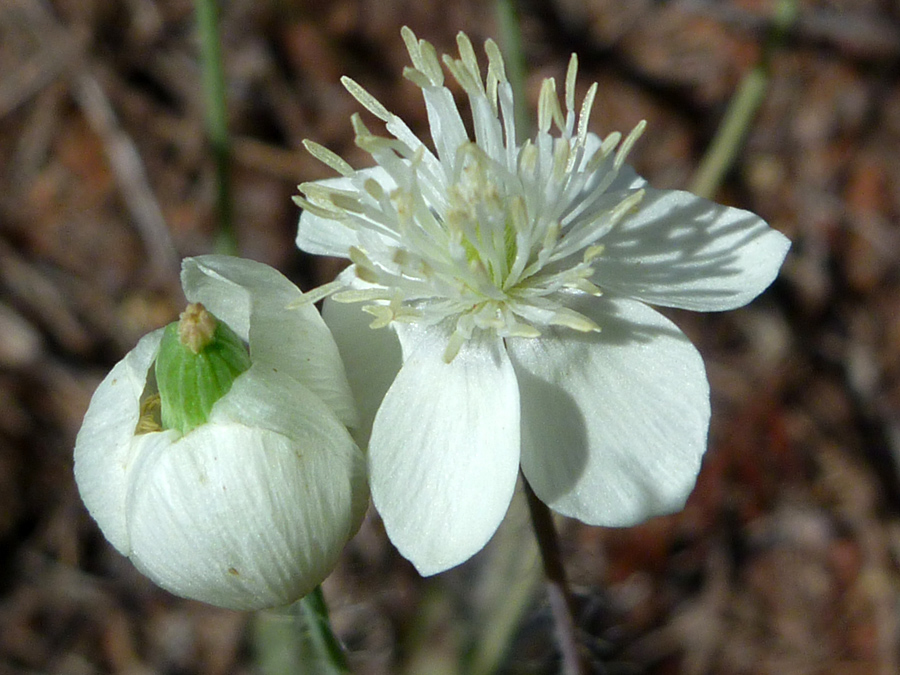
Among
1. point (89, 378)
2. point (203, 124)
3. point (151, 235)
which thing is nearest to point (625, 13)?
point (203, 124)

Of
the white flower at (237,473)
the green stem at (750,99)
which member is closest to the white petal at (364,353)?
the white flower at (237,473)

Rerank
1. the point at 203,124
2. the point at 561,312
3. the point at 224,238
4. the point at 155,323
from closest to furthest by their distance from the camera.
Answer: the point at 561,312
the point at 224,238
the point at 155,323
the point at 203,124

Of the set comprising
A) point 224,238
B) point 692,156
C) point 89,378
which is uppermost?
point 692,156

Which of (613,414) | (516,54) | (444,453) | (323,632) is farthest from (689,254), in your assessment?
(516,54)

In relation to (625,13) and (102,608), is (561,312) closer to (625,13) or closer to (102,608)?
(102,608)

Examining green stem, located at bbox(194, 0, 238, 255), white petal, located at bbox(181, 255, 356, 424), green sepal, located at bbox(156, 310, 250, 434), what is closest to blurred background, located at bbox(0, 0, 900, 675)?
green stem, located at bbox(194, 0, 238, 255)

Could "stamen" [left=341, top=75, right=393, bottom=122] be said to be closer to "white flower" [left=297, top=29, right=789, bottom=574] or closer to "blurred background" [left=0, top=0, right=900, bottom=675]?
"white flower" [left=297, top=29, right=789, bottom=574]
